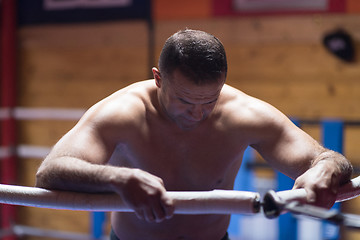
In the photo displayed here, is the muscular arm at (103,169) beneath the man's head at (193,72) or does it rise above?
beneath

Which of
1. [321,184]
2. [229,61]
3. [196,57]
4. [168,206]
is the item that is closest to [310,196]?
[321,184]

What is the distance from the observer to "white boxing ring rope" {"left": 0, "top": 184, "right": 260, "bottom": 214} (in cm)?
138

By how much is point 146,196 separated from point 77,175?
9.6 inches

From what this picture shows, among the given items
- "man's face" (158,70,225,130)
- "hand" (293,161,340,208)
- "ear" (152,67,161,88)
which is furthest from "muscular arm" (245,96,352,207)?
"ear" (152,67,161,88)

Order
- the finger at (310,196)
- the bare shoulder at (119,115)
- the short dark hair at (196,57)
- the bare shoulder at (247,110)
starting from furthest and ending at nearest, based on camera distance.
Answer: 1. the bare shoulder at (247,110)
2. the bare shoulder at (119,115)
3. the short dark hair at (196,57)
4. the finger at (310,196)

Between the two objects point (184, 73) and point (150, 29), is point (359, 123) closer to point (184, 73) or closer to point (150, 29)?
point (150, 29)

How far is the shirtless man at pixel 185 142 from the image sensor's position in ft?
4.99

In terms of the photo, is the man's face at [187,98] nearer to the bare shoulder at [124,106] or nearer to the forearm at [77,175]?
the bare shoulder at [124,106]

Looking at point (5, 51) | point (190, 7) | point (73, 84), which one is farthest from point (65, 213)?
point (190, 7)

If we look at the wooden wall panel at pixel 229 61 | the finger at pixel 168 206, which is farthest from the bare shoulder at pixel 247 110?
the wooden wall panel at pixel 229 61

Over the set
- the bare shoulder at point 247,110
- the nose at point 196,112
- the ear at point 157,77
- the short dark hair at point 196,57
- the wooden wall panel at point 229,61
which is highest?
the short dark hair at point 196,57

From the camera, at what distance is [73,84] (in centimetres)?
462

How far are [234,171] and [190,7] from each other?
2.36m

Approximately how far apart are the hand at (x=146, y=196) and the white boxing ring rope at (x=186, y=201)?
0.05m
